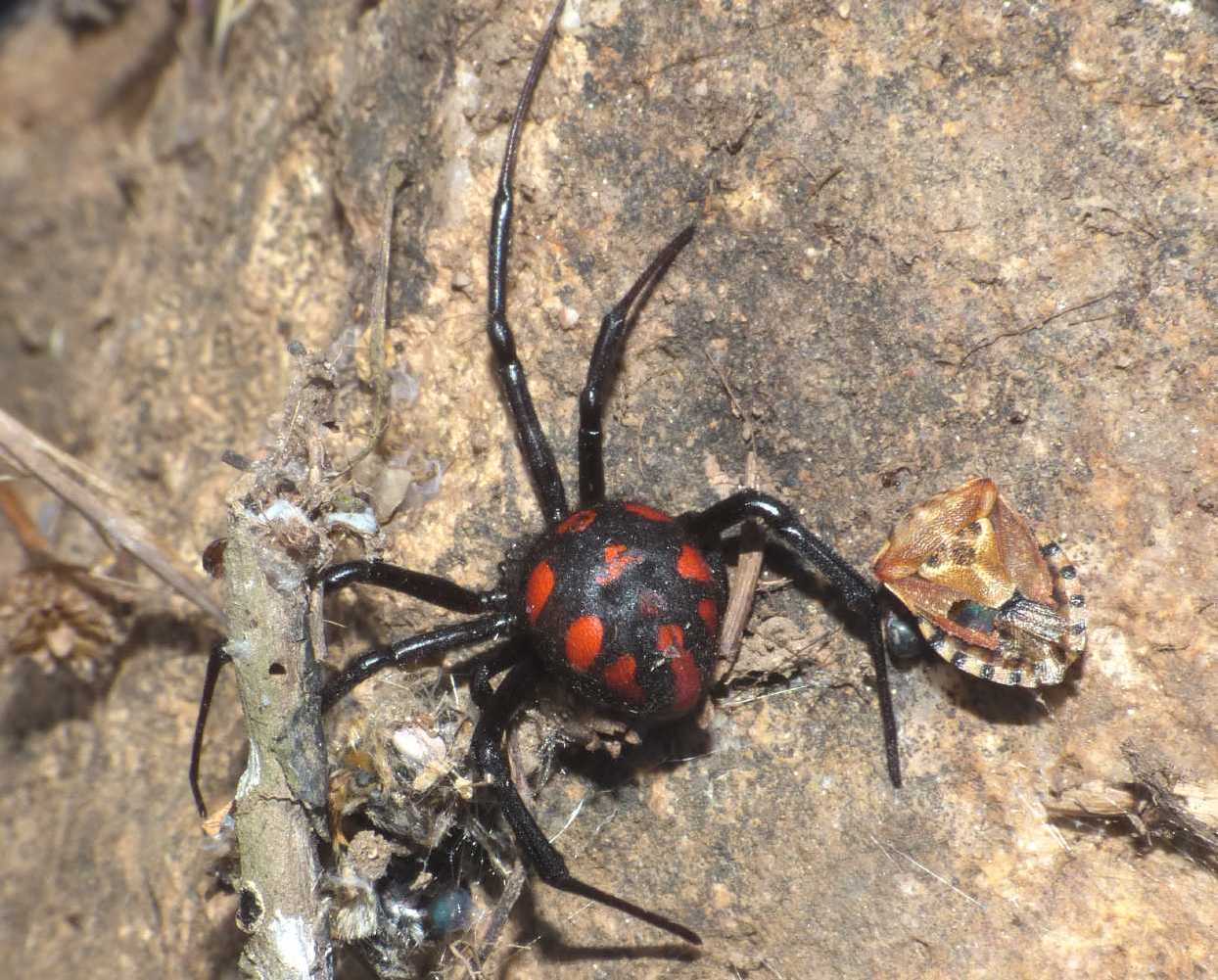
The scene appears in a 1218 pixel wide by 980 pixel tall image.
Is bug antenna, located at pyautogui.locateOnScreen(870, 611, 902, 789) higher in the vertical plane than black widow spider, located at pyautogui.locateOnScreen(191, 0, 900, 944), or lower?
lower

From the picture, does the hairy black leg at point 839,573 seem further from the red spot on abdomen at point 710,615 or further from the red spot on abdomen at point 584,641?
the red spot on abdomen at point 584,641

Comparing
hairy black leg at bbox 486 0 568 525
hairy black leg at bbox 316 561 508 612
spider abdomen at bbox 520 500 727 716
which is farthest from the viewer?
hairy black leg at bbox 486 0 568 525

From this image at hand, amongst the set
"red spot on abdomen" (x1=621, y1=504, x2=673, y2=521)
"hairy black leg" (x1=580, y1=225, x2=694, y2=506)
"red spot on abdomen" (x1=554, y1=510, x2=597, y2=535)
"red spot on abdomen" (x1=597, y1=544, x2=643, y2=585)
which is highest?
"hairy black leg" (x1=580, y1=225, x2=694, y2=506)

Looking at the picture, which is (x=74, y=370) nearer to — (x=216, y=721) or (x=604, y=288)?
(x=216, y=721)

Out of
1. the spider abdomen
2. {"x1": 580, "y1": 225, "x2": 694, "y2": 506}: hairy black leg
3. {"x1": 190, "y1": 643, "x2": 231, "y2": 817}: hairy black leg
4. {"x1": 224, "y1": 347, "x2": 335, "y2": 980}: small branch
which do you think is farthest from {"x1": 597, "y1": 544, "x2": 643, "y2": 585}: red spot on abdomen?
{"x1": 190, "y1": 643, "x2": 231, "y2": 817}: hairy black leg

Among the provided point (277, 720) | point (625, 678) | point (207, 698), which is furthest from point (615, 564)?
point (207, 698)

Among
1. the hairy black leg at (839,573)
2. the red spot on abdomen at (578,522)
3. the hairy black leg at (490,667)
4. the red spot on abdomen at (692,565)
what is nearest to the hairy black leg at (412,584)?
the hairy black leg at (490,667)

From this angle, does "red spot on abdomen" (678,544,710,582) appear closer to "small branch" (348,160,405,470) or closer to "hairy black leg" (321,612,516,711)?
"hairy black leg" (321,612,516,711)
